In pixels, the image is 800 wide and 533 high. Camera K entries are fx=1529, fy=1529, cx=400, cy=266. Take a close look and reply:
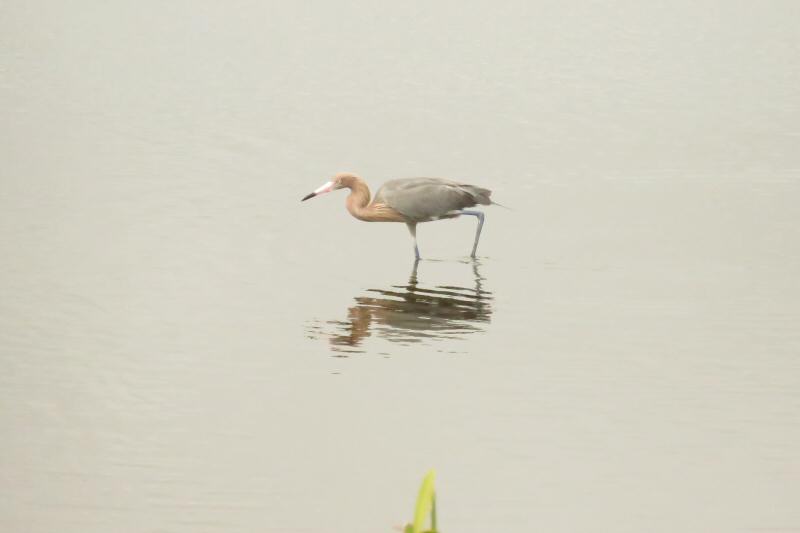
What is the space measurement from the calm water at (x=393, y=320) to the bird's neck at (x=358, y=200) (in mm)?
595

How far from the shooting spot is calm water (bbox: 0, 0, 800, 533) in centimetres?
1047

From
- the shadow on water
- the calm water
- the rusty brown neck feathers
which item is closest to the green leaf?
the calm water

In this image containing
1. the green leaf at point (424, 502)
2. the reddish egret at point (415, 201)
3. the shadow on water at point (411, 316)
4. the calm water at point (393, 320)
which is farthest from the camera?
the reddish egret at point (415, 201)

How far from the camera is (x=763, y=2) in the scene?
237ft

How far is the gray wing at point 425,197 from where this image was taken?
17.5 m

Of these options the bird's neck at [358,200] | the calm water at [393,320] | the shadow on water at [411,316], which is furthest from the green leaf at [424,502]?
the bird's neck at [358,200]

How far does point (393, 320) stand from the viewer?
15.0m

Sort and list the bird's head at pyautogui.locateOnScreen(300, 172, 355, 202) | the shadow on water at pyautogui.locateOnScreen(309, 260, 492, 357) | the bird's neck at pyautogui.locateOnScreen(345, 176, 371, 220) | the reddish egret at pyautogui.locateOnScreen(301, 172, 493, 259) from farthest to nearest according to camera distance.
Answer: the bird's head at pyautogui.locateOnScreen(300, 172, 355, 202) < the bird's neck at pyautogui.locateOnScreen(345, 176, 371, 220) < the reddish egret at pyautogui.locateOnScreen(301, 172, 493, 259) < the shadow on water at pyautogui.locateOnScreen(309, 260, 492, 357)

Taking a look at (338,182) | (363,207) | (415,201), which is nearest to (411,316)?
(415,201)

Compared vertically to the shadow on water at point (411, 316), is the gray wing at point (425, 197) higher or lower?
higher

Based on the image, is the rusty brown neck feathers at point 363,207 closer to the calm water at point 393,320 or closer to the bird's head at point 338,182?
the bird's head at point 338,182

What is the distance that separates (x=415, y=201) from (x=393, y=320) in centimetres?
277

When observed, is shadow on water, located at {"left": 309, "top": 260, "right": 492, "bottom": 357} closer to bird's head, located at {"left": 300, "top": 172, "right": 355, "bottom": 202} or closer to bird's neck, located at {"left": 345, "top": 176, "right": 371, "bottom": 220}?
bird's neck, located at {"left": 345, "top": 176, "right": 371, "bottom": 220}

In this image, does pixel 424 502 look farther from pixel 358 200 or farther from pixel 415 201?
pixel 358 200
